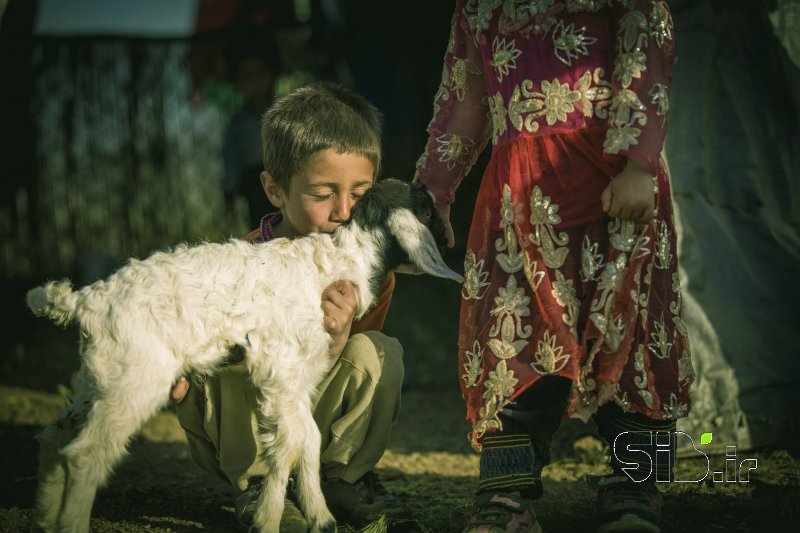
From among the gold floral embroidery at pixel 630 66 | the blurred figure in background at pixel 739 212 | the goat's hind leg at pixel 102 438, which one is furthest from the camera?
the blurred figure in background at pixel 739 212

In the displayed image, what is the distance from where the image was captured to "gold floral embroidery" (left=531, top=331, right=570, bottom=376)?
2.36 metres

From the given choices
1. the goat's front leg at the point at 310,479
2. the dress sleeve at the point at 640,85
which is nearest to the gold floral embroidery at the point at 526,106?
the dress sleeve at the point at 640,85

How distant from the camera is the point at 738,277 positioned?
3811 millimetres

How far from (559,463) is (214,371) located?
2073mm

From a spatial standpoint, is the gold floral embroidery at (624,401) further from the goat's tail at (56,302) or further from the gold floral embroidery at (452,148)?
the goat's tail at (56,302)

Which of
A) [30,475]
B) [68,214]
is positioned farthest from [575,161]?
[68,214]

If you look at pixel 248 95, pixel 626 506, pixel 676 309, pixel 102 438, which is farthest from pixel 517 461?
pixel 248 95

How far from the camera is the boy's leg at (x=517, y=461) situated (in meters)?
2.43

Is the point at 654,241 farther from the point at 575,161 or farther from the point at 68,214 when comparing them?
the point at 68,214

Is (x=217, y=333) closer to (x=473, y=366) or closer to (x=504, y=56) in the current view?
(x=473, y=366)

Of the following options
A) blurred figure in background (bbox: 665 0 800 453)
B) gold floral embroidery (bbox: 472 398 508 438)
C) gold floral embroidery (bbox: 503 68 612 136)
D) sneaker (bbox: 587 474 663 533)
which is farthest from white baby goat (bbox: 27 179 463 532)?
blurred figure in background (bbox: 665 0 800 453)

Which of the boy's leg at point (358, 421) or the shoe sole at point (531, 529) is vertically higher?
the boy's leg at point (358, 421)

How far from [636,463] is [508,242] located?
87cm

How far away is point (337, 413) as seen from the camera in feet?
9.21
